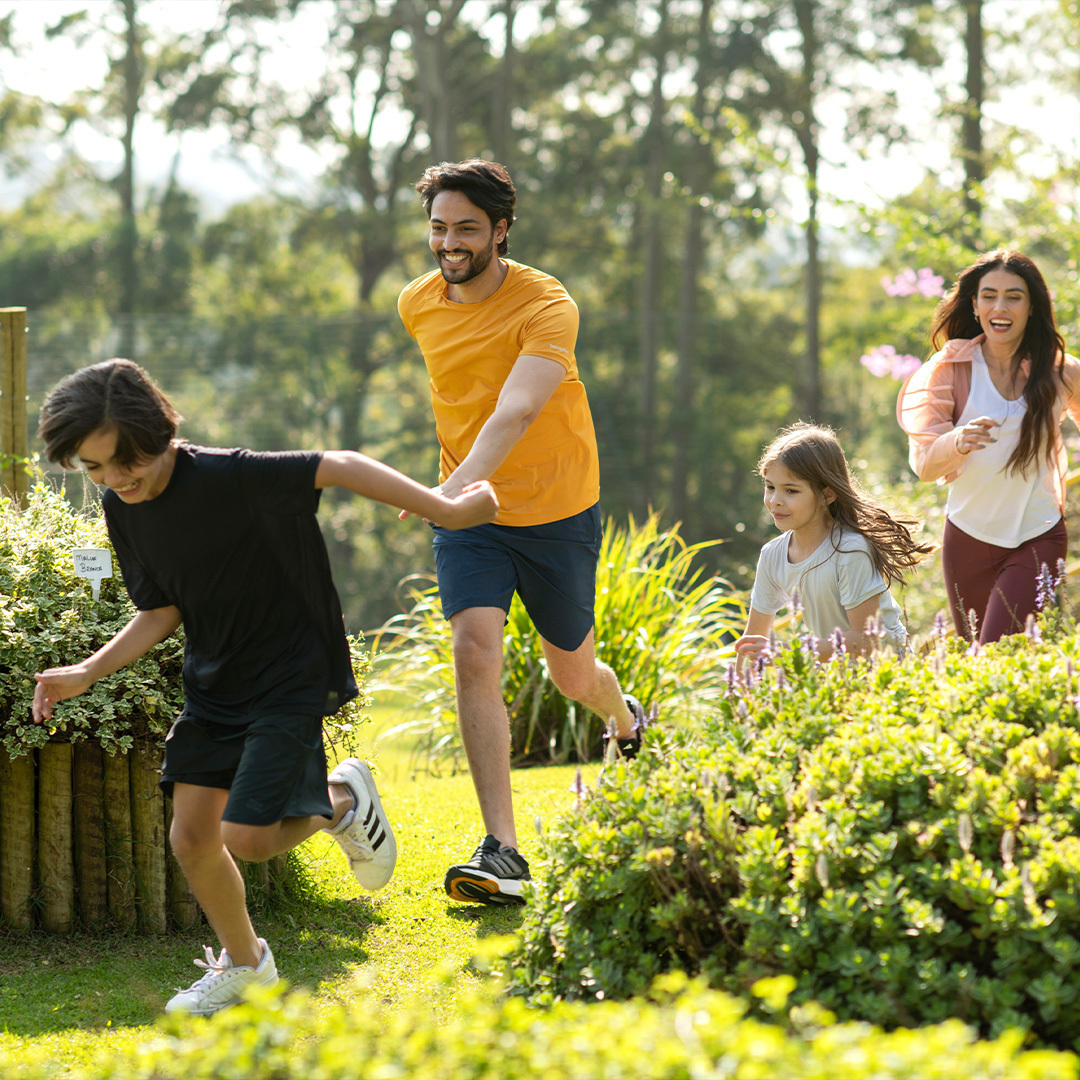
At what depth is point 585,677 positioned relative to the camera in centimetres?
420

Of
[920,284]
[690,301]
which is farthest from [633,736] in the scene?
[690,301]

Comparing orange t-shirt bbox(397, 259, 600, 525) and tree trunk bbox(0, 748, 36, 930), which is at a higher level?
orange t-shirt bbox(397, 259, 600, 525)

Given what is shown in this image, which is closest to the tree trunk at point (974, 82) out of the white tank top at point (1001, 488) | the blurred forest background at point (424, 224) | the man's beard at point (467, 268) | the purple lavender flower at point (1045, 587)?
the blurred forest background at point (424, 224)

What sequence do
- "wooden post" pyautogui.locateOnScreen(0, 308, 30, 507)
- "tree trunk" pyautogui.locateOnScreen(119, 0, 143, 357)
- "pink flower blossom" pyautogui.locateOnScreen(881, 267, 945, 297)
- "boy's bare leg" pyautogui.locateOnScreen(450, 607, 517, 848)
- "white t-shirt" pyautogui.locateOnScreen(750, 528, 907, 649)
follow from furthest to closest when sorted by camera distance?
1. "tree trunk" pyautogui.locateOnScreen(119, 0, 143, 357)
2. "pink flower blossom" pyautogui.locateOnScreen(881, 267, 945, 297)
3. "wooden post" pyautogui.locateOnScreen(0, 308, 30, 507)
4. "white t-shirt" pyautogui.locateOnScreen(750, 528, 907, 649)
5. "boy's bare leg" pyautogui.locateOnScreen(450, 607, 517, 848)

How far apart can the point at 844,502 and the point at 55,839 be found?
8.96 ft

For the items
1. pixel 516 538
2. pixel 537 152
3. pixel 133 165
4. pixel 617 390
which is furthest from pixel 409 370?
pixel 516 538

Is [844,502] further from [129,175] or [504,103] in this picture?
[129,175]

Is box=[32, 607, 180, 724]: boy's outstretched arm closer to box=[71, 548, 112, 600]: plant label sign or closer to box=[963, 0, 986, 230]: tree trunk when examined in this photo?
box=[71, 548, 112, 600]: plant label sign

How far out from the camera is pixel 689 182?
2286 centimetres

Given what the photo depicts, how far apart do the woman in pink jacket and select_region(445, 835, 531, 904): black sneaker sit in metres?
1.70

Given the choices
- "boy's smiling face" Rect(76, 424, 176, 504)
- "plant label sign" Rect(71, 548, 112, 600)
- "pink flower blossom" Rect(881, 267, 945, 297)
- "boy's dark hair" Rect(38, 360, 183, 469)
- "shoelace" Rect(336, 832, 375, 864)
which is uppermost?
"pink flower blossom" Rect(881, 267, 945, 297)

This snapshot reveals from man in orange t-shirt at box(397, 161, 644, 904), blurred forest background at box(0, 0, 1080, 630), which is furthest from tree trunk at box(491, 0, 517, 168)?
man in orange t-shirt at box(397, 161, 644, 904)

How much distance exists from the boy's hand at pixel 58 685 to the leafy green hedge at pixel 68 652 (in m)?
0.28

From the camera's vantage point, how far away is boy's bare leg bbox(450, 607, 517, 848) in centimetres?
373
